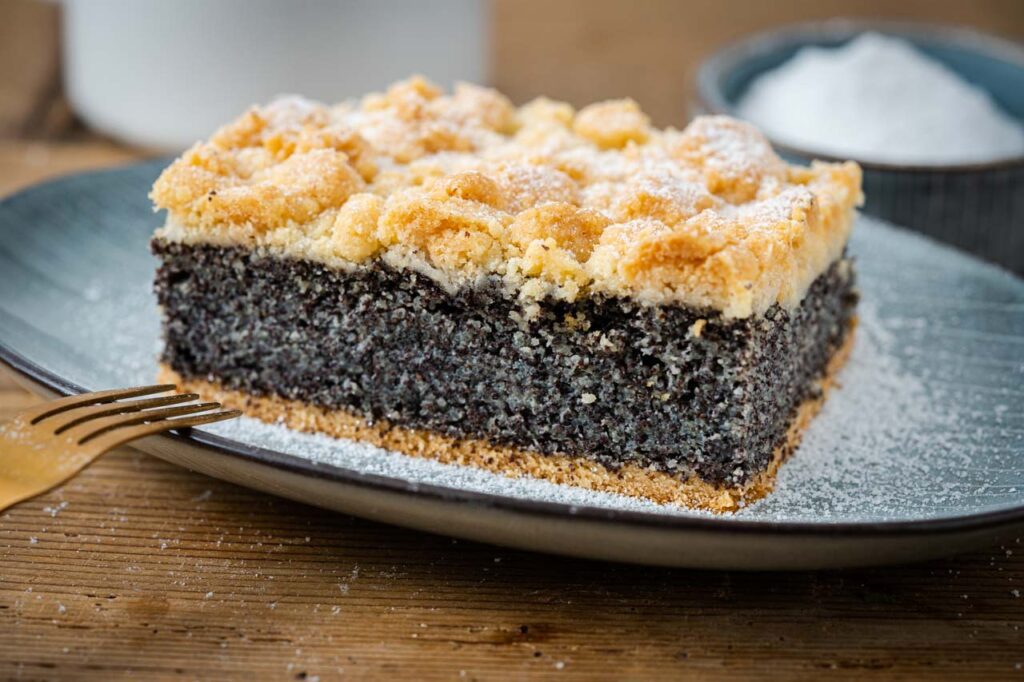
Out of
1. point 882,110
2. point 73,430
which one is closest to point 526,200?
point 73,430

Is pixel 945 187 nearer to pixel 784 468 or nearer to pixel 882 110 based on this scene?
pixel 882 110

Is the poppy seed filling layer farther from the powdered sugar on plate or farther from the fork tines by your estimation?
the fork tines

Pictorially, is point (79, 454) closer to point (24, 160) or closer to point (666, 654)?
point (666, 654)

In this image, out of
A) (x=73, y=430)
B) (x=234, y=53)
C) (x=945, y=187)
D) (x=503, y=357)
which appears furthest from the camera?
(x=234, y=53)

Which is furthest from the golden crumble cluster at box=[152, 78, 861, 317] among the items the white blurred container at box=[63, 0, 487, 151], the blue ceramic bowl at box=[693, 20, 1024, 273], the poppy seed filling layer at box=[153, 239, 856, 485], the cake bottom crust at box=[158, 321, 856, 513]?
the white blurred container at box=[63, 0, 487, 151]

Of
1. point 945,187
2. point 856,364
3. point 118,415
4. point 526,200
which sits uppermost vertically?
point 526,200

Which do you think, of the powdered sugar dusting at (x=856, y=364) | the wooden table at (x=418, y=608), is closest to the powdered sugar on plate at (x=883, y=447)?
the powdered sugar dusting at (x=856, y=364)
